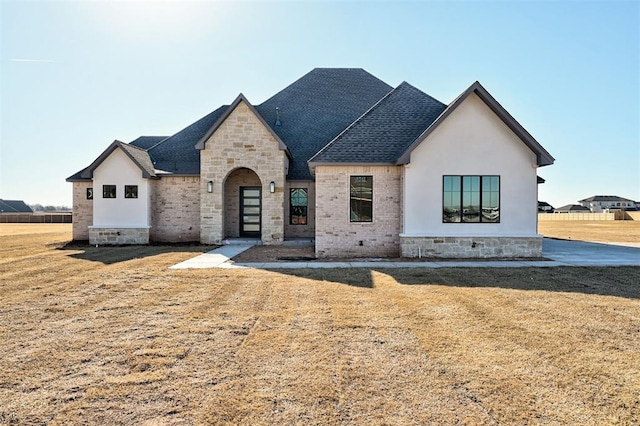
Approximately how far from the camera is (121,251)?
1508 cm

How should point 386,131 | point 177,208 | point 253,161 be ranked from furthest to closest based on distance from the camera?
point 177,208, point 253,161, point 386,131

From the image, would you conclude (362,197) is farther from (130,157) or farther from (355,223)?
(130,157)

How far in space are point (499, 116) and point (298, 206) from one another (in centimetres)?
1110

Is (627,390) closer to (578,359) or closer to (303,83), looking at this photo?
(578,359)

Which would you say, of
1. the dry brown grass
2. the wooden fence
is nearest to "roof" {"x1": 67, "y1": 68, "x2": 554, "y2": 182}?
the dry brown grass

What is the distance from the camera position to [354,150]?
13.4 metres

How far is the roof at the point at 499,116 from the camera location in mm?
12039

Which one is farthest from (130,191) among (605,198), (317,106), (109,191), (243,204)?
(605,198)

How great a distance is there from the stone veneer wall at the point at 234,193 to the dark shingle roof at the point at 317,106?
248cm

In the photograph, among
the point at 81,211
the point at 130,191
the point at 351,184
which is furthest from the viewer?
the point at 81,211

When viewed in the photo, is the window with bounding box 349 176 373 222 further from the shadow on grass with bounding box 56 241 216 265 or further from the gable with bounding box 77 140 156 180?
the gable with bounding box 77 140 156 180

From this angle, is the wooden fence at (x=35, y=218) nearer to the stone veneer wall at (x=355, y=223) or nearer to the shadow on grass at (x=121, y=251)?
the shadow on grass at (x=121, y=251)

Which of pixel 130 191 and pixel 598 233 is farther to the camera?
pixel 598 233

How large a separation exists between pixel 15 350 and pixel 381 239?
11049 millimetres
